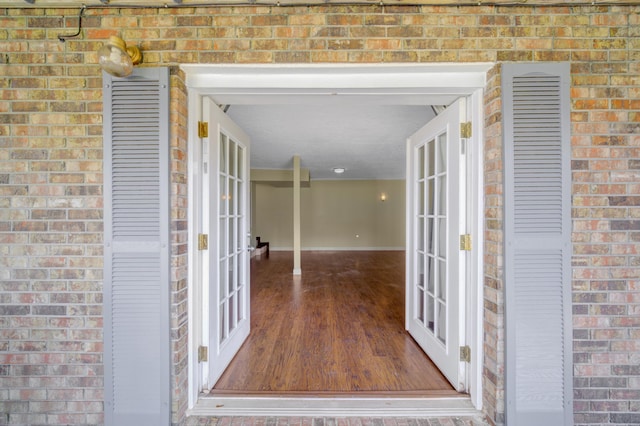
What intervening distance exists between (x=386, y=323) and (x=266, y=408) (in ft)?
5.67

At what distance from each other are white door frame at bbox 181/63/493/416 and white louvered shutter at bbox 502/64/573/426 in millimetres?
170

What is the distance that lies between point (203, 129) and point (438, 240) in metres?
1.86

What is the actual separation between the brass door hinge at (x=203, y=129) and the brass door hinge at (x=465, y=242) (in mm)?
1741

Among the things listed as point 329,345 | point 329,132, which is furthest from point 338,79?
point 329,132

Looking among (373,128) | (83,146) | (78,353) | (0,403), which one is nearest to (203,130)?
(83,146)

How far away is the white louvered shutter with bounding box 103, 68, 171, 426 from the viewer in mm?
1514

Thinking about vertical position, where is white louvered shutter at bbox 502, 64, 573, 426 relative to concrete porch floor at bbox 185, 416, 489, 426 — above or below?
above

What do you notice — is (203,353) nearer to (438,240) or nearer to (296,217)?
(438,240)

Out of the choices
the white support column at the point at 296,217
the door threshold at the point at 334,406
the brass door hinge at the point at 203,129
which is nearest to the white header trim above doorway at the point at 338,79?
the brass door hinge at the point at 203,129

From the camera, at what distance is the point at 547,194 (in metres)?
1.51

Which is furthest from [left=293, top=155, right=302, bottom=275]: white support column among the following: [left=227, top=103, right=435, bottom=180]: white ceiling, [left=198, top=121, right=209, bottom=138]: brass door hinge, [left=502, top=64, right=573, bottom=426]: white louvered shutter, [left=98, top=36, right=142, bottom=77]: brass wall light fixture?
[left=502, top=64, right=573, bottom=426]: white louvered shutter

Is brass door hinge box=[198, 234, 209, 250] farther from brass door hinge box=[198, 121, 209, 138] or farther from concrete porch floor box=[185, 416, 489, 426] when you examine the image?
concrete porch floor box=[185, 416, 489, 426]

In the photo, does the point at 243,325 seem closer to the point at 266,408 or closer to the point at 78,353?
the point at 266,408

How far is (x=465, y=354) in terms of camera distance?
179 cm
